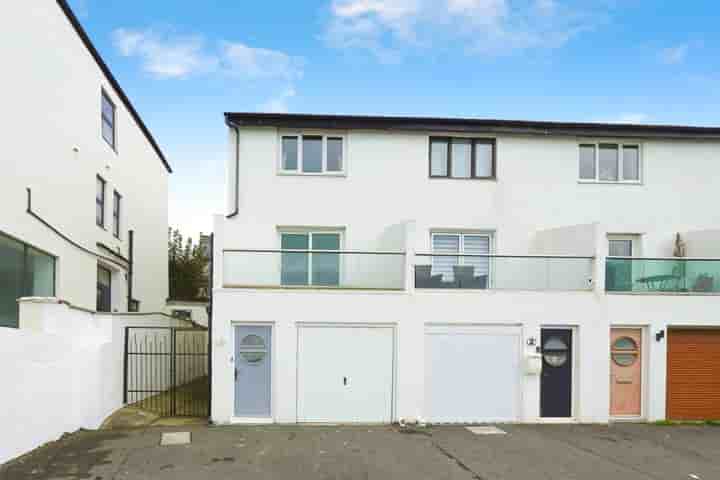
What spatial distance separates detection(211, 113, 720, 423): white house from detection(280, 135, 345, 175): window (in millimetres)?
37

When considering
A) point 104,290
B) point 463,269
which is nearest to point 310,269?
point 463,269

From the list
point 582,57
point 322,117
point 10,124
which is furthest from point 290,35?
point 582,57

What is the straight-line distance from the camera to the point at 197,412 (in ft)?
42.8

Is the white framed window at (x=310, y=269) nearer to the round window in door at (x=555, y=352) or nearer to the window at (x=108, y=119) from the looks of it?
the round window in door at (x=555, y=352)

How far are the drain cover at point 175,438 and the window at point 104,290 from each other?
702 centimetres

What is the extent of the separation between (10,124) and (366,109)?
8.12 meters

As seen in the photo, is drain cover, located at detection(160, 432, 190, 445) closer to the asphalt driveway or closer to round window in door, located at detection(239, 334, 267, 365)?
the asphalt driveway

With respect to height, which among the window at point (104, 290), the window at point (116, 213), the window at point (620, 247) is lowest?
the window at point (104, 290)

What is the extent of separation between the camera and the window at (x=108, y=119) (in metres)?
17.1

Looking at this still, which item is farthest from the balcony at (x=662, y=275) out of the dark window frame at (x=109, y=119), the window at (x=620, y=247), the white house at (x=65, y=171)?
the dark window frame at (x=109, y=119)

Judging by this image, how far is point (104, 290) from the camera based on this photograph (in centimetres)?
1748

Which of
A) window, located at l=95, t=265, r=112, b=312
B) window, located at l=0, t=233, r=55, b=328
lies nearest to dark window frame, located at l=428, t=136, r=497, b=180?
window, located at l=0, t=233, r=55, b=328

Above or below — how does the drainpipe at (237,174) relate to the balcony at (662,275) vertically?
above

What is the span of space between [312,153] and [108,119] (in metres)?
7.39
